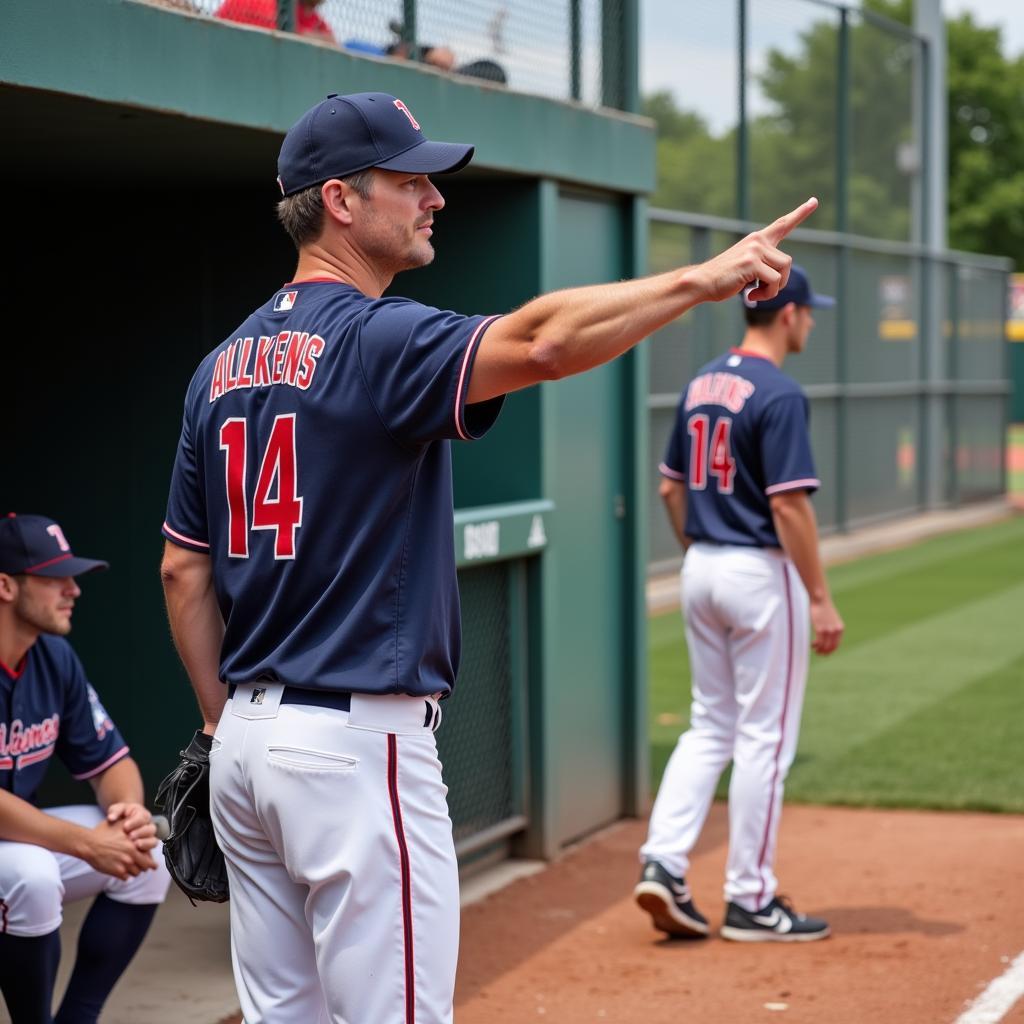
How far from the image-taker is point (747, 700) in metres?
5.23

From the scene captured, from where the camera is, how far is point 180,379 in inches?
241

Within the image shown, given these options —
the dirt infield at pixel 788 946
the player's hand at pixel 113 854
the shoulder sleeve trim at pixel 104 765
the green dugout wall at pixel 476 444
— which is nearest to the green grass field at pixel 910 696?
the dirt infield at pixel 788 946

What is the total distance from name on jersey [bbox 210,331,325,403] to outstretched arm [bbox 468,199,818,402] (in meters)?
0.33

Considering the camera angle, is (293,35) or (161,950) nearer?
(293,35)

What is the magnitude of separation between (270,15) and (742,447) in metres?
1.90

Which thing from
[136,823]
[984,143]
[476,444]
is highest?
[984,143]

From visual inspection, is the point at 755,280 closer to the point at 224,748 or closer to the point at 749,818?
the point at 224,748

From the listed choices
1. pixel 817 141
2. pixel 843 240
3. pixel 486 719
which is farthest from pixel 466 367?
pixel 817 141

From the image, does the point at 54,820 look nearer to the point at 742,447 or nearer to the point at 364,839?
the point at 364,839

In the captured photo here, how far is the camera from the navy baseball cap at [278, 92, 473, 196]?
274 centimetres

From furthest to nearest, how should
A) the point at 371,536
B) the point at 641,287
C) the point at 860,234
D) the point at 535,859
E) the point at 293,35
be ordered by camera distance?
the point at 860,234
the point at 535,859
the point at 293,35
the point at 371,536
the point at 641,287

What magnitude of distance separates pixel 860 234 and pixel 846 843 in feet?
52.9

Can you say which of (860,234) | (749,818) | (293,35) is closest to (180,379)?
(293,35)

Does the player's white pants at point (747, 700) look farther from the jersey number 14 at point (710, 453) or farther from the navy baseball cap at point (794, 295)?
the navy baseball cap at point (794, 295)
